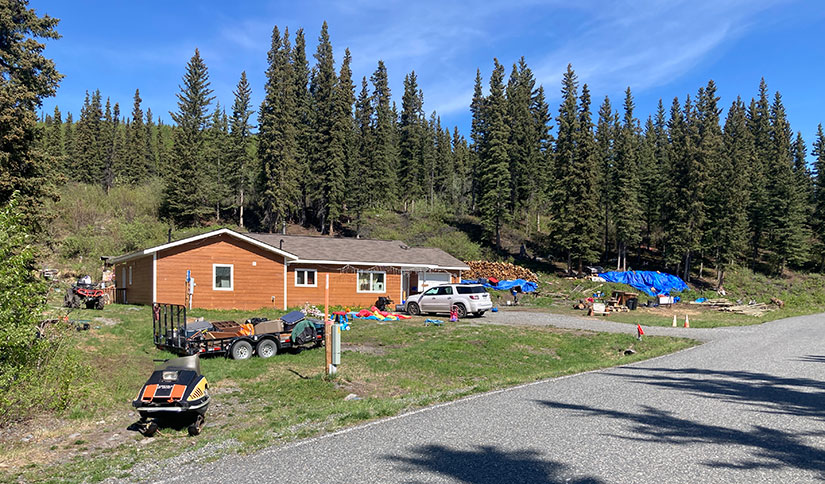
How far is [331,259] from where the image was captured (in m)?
27.9

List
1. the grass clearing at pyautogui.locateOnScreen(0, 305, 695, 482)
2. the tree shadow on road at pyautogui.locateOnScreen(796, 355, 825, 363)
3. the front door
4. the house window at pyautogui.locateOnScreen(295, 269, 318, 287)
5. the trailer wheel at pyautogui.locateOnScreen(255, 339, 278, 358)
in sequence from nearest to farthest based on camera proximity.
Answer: the grass clearing at pyautogui.locateOnScreen(0, 305, 695, 482) → the tree shadow on road at pyautogui.locateOnScreen(796, 355, 825, 363) → the trailer wheel at pyautogui.locateOnScreen(255, 339, 278, 358) → the front door → the house window at pyautogui.locateOnScreen(295, 269, 318, 287)

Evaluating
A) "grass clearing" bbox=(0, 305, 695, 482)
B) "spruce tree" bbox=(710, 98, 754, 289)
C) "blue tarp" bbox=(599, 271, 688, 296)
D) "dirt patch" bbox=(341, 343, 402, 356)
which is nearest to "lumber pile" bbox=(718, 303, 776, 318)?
"blue tarp" bbox=(599, 271, 688, 296)

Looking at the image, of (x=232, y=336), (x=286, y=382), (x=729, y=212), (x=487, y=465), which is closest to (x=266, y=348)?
(x=232, y=336)

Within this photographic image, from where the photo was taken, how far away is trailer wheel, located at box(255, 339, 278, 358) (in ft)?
47.9

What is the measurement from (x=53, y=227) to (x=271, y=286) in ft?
88.0

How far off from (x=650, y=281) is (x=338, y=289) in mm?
25493

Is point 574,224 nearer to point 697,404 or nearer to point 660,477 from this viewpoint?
point 697,404

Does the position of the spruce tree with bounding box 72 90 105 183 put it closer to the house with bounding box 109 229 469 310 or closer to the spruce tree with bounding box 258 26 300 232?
the spruce tree with bounding box 258 26 300 232

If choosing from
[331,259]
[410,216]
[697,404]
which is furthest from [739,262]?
[697,404]

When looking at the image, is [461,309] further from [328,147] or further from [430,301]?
[328,147]

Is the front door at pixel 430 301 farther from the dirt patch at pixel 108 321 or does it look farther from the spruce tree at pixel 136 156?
the spruce tree at pixel 136 156

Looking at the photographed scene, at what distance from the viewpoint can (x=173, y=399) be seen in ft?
27.6

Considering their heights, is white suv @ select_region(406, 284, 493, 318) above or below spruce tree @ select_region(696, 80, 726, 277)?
below

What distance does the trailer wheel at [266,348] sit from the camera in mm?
14586
